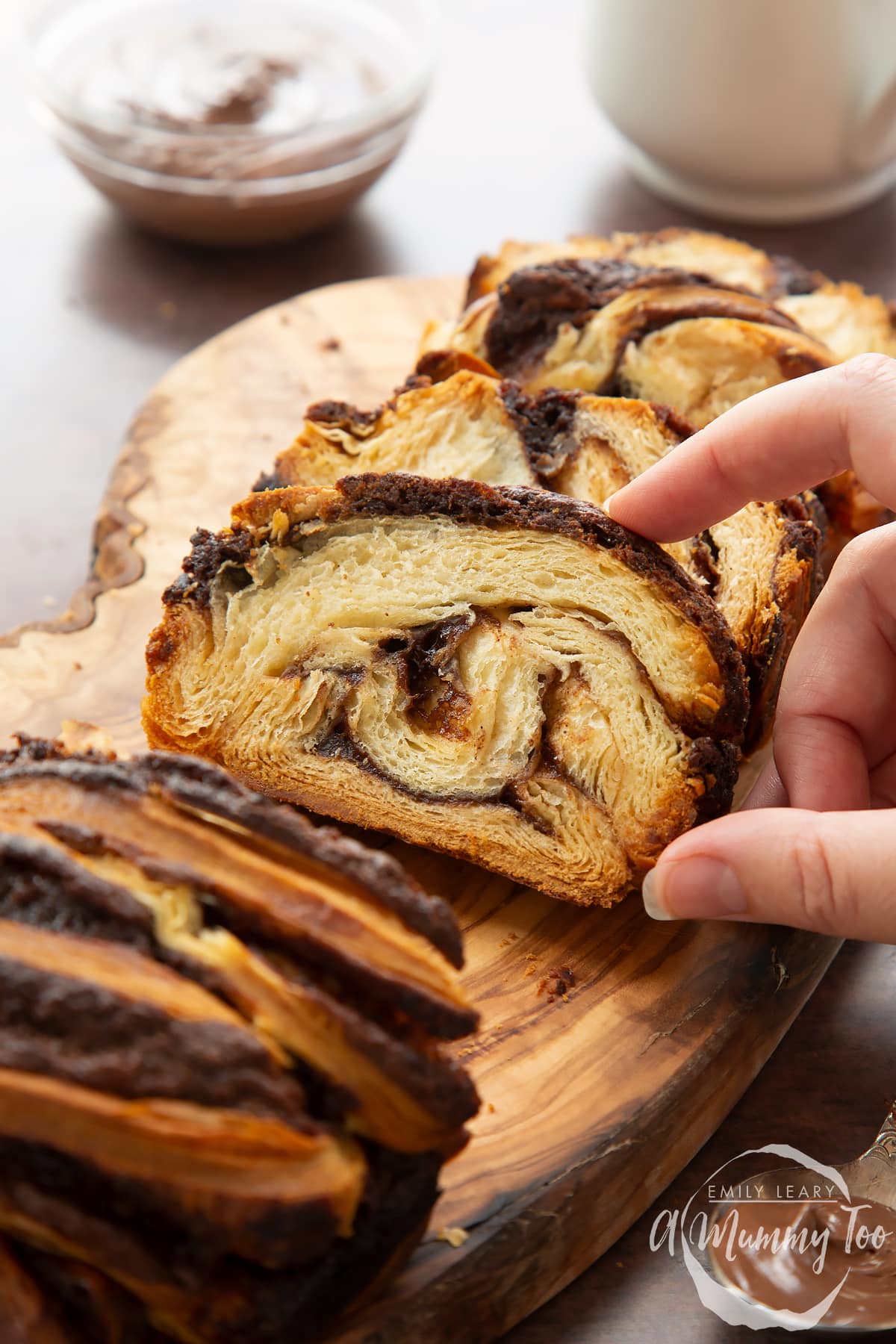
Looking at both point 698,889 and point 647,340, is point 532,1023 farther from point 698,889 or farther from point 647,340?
point 647,340

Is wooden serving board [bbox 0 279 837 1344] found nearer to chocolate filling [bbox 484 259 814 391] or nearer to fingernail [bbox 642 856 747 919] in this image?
fingernail [bbox 642 856 747 919]

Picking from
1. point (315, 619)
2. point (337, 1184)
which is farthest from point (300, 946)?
point (315, 619)

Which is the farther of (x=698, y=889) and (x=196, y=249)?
(x=196, y=249)

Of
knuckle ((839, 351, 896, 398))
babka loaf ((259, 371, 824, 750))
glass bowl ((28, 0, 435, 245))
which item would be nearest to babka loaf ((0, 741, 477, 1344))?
babka loaf ((259, 371, 824, 750))

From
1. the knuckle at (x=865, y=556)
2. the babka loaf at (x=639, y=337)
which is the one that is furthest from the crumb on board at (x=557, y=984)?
the babka loaf at (x=639, y=337)

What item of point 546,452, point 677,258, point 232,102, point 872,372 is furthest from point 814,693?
point 232,102
